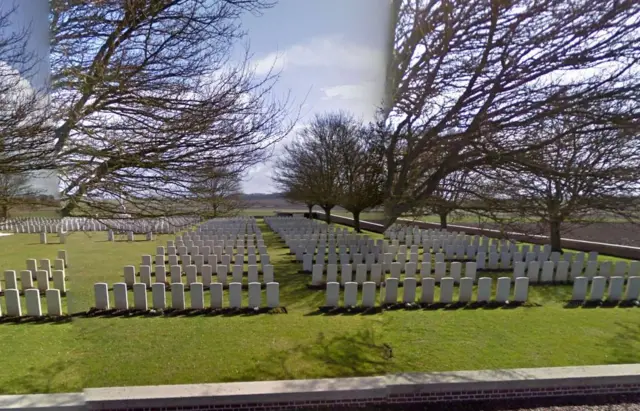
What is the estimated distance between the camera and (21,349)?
3.57 meters

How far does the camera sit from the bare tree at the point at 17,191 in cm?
361

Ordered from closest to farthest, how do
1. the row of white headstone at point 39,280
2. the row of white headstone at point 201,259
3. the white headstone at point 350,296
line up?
1. the white headstone at point 350,296
2. the row of white headstone at point 39,280
3. the row of white headstone at point 201,259

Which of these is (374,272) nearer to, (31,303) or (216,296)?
(216,296)

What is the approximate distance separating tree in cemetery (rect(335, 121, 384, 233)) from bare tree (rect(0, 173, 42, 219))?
377 centimetres

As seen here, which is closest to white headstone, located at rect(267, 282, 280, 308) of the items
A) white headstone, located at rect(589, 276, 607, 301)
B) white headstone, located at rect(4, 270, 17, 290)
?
white headstone, located at rect(4, 270, 17, 290)

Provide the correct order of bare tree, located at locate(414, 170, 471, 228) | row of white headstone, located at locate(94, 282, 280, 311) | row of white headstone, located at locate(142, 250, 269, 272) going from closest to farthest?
bare tree, located at locate(414, 170, 471, 228) < row of white headstone, located at locate(94, 282, 280, 311) < row of white headstone, located at locate(142, 250, 269, 272)

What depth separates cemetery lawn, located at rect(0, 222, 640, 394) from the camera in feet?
10.0

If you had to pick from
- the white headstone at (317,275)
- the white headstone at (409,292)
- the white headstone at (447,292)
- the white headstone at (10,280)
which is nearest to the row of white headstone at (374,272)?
the white headstone at (317,275)

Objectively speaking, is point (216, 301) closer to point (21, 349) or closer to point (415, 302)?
point (21, 349)

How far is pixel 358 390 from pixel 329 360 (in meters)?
0.61

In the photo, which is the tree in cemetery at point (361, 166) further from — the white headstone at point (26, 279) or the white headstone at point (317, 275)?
the white headstone at point (26, 279)

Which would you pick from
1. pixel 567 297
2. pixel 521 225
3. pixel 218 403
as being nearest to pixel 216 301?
pixel 218 403

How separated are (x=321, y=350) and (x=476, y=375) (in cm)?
157

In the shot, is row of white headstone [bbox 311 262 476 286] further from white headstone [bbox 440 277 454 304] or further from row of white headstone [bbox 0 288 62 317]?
row of white headstone [bbox 0 288 62 317]
